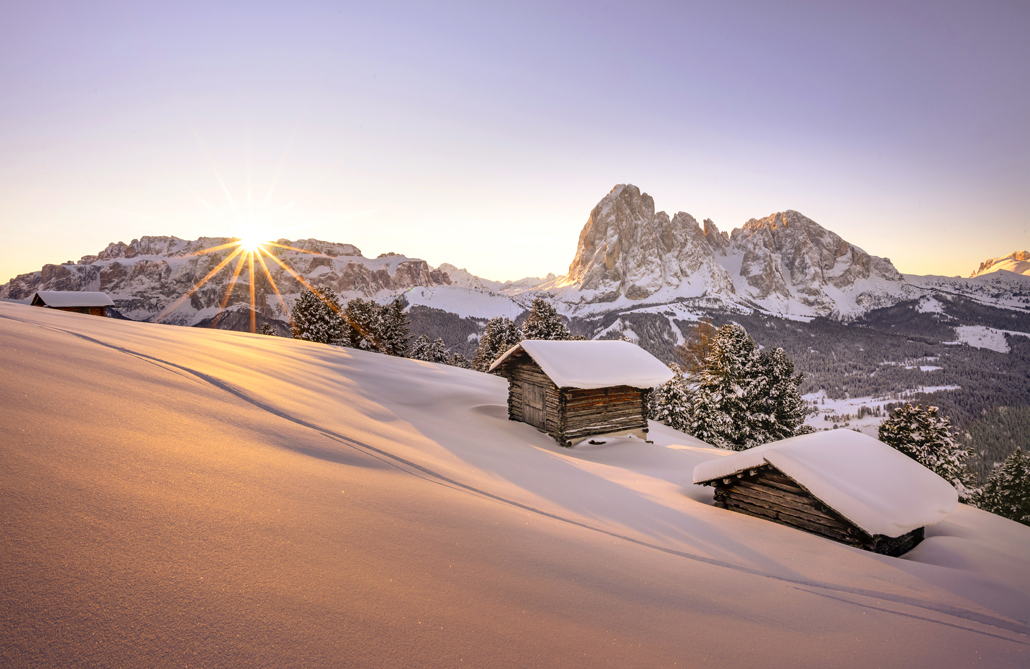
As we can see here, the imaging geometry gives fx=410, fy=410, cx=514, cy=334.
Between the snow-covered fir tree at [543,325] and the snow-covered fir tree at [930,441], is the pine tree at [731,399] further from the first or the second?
the snow-covered fir tree at [543,325]

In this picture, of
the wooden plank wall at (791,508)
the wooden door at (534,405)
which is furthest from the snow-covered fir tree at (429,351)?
the wooden plank wall at (791,508)

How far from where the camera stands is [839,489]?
7.40 metres

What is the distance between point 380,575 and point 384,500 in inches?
53.2

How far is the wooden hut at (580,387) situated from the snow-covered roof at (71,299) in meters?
33.2

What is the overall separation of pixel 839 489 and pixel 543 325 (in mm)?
30305

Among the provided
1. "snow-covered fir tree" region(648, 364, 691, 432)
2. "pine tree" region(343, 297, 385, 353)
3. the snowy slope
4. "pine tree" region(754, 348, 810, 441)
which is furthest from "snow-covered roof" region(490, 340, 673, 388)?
"pine tree" region(343, 297, 385, 353)

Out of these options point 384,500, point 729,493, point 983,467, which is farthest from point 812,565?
point 983,467

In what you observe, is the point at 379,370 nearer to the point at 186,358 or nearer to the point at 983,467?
the point at 186,358

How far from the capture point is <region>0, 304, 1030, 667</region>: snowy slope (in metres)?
2.06

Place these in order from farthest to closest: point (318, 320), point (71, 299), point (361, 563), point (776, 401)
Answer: point (318, 320)
point (71, 299)
point (776, 401)
point (361, 563)

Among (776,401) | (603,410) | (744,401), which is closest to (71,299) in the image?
(603,410)

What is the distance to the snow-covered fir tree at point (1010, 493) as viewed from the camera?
25.1 metres

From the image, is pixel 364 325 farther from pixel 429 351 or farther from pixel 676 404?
pixel 676 404

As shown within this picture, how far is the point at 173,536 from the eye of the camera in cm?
256
